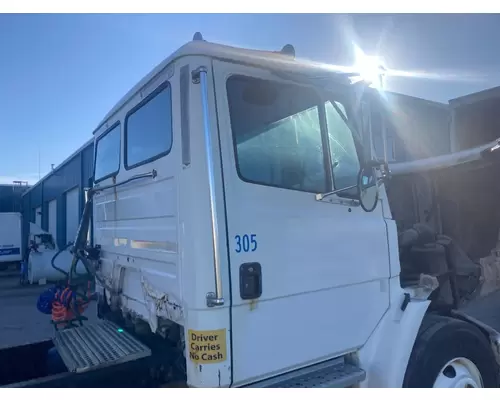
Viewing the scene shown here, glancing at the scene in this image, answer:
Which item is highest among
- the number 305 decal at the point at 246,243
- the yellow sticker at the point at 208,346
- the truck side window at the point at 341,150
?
the truck side window at the point at 341,150

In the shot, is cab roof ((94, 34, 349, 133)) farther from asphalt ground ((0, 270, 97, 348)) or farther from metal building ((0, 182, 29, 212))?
metal building ((0, 182, 29, 212))

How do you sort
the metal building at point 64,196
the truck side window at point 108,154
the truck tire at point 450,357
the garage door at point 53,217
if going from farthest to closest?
the garage door at point 53,217 → the metal building at point 64,196 → the truck side window at point 108,154 → the truck tire at point 450,357

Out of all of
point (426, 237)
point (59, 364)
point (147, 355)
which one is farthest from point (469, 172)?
point (59, 364)

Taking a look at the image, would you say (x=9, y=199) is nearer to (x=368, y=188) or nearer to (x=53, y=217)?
(x=53, y=217)

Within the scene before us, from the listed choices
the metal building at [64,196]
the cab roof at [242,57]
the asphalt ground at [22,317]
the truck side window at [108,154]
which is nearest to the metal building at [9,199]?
the metal building at [64,196]

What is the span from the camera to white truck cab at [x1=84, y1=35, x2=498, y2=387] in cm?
204

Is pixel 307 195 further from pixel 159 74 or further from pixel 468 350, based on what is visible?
pixel 468 350

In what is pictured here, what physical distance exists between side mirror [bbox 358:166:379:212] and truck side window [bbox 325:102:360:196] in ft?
0.26

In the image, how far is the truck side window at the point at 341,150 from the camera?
2.55 metres

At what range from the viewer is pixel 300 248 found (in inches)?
90.7

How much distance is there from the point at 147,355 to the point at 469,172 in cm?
296

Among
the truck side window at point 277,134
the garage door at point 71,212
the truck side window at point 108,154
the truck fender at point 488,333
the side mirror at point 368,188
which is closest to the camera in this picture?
the truck side window at point 277,134

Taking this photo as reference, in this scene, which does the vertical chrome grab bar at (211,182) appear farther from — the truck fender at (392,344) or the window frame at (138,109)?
the truck fender at (392,344)

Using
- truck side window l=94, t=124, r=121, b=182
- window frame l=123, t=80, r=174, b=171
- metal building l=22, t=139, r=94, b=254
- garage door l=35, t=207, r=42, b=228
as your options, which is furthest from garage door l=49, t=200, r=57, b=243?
window frame l=123, t=80, r=174, b=171
